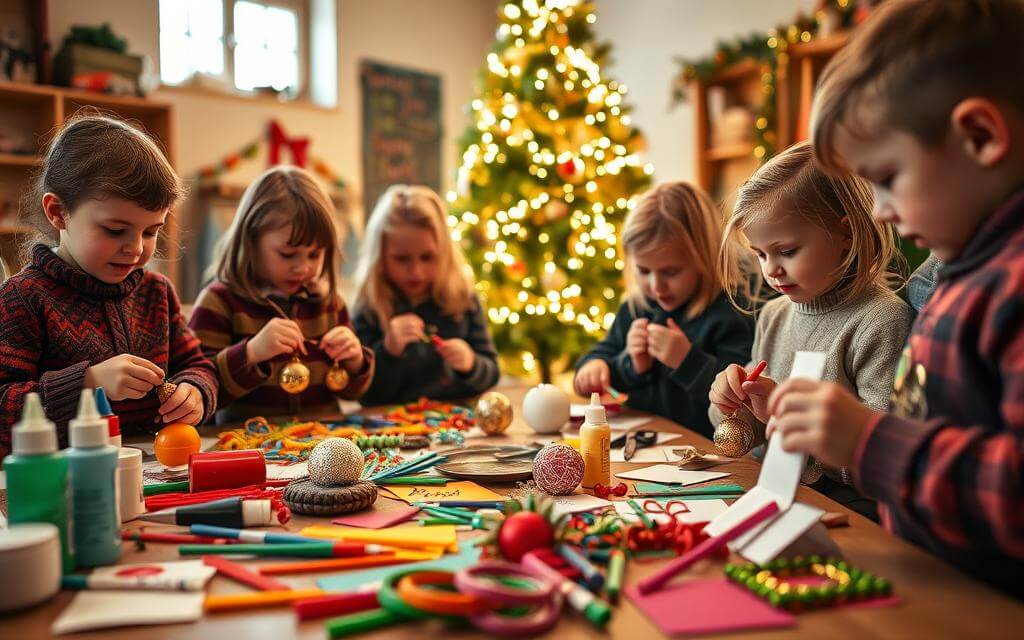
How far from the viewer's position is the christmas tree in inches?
127

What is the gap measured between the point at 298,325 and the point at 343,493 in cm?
87

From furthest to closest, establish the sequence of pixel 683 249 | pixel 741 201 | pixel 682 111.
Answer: pixel 682 111 < pixel 683 249 < pixel 741 201

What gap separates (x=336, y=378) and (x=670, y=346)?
0.75m

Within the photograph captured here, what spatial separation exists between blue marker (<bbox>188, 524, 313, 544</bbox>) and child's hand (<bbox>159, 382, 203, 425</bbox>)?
47 centimetres

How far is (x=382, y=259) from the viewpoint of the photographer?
2168 millimetres

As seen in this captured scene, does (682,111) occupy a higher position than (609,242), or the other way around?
(682,111)

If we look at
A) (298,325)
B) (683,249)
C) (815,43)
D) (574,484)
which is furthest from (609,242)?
(574,484)

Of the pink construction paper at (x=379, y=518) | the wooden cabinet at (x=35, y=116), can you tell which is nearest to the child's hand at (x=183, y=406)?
the pink construction paper at (x=379, y=518)

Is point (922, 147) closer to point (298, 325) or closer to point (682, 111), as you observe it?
point (298, 325)

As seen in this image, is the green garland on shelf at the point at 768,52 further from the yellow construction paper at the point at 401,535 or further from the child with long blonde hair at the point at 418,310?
the yellow construction paper at the point at 401,535

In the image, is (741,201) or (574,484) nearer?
(574,484)

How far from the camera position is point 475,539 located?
2.85 feet

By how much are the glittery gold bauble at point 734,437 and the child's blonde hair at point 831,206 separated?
309 mm

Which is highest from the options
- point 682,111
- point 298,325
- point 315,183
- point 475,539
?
point 682,111
